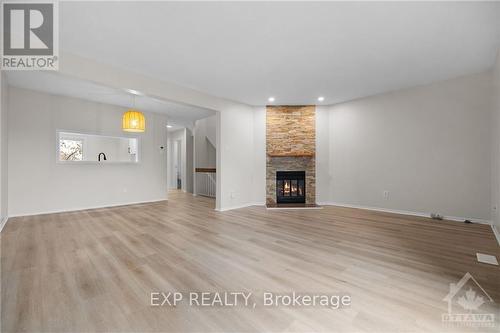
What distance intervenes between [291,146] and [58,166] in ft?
18.4

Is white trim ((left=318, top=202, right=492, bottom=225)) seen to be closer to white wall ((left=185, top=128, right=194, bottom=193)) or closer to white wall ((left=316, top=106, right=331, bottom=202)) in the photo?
white wall ((left=316, top=106, right=331, bottom=202))

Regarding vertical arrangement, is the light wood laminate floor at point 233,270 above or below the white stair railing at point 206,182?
below

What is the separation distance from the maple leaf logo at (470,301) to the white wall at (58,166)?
6533 mm

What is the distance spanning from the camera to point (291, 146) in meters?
5.77

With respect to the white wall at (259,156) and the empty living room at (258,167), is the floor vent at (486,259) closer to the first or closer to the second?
the empty living room at (258,167)

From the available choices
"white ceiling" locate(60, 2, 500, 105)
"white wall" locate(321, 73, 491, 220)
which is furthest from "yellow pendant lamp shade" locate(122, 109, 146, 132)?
"white wall" locate(321, 73, 491, 220)

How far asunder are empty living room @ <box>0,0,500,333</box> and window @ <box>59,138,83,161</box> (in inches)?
1.3

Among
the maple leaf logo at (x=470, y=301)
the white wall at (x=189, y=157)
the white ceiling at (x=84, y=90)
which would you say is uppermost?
the white ceiling at (x=84, y=90)

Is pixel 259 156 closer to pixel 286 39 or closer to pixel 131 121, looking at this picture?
pixel 131 121

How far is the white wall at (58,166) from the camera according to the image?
14.0 feet

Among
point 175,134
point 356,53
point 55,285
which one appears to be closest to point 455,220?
point 356,53

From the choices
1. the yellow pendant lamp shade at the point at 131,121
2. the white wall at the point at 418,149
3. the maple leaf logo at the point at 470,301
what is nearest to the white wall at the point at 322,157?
the white wall at the point at 418,149

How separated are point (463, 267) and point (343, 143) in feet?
12.6

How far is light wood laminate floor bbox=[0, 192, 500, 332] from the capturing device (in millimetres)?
1412
